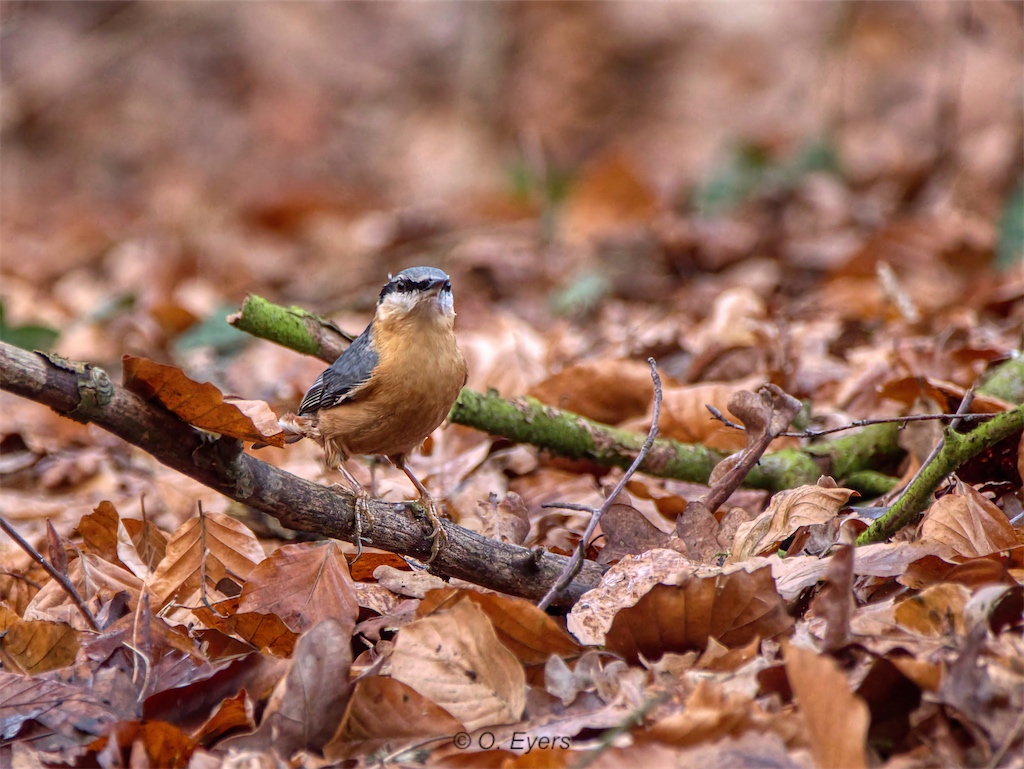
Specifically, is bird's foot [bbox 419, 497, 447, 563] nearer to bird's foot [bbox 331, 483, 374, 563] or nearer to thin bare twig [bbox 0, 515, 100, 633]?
bird's foot [bbox 331, 483, 374, 563]

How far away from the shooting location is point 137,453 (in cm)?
589

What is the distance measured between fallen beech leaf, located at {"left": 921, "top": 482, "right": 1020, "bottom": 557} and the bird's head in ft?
6.62

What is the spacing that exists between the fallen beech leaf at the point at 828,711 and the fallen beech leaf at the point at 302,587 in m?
1.38

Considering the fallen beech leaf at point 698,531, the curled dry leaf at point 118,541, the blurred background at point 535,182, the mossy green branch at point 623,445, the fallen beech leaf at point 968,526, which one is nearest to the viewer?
the fallen beech leaf at point 968,526

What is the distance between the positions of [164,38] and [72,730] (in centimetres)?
1340

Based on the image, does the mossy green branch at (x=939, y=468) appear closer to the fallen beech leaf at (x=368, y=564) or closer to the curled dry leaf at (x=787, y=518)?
the curled dry leaf at (x=787, y=518)

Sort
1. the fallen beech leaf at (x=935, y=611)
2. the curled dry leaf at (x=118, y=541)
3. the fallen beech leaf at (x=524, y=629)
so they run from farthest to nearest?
the curled dry leaf at (x=118, y=541) < the fallen beech leaf at (x=524, y=629) < the fallen beech leaf at (x=935, y=611)

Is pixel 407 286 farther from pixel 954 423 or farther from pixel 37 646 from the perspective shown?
pixel 954 423

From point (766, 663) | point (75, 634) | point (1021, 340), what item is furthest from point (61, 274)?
point (766, 663)

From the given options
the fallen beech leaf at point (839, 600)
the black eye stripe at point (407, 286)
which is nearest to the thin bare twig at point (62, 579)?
the black eye stripe at point (407, 286)

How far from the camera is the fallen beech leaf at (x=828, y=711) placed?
6.93 ft

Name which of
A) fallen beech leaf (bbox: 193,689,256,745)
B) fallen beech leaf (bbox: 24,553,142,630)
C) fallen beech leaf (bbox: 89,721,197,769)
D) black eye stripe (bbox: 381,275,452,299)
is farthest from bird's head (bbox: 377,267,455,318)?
fallen beech leaf (bbox: 89,721,197,769)

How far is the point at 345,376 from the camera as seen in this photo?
3.96 m

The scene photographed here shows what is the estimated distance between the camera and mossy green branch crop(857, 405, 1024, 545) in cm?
300
